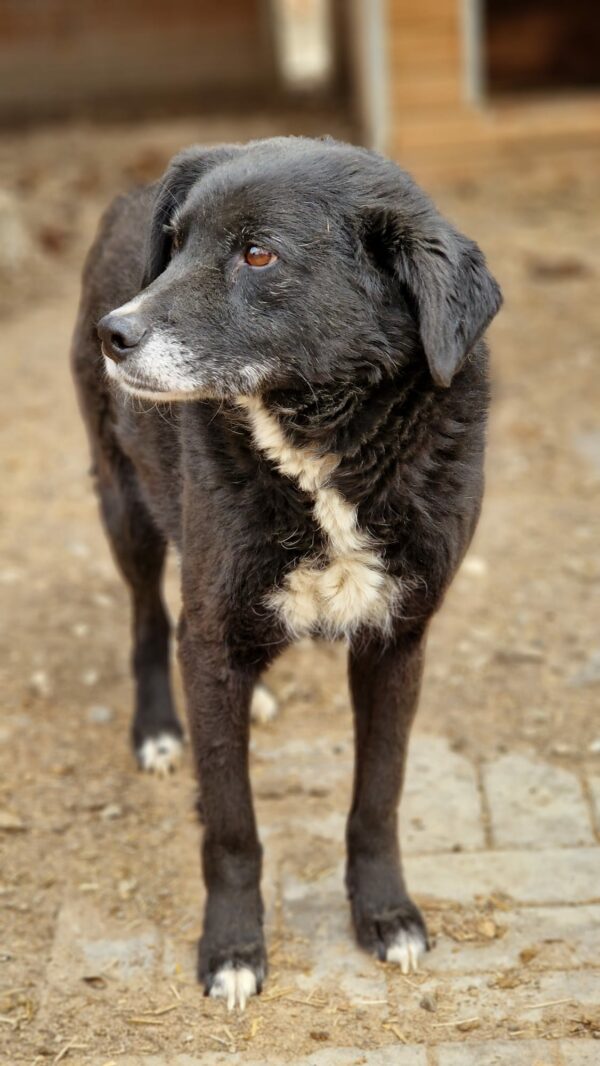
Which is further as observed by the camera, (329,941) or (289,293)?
(329,941)

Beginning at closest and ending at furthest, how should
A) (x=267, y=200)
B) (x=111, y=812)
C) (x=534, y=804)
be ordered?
(x=267, y=200) < (x=534, y=804) < (x=111, y=812)

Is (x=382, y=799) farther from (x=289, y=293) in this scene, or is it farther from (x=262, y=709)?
(x=289, y=293)

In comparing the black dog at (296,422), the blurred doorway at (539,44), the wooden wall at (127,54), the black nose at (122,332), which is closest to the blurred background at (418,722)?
the black dog at (296,422)

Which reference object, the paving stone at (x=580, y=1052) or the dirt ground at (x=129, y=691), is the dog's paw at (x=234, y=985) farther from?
the paving stone at (x=580, y=1052)

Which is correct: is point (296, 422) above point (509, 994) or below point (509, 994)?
above

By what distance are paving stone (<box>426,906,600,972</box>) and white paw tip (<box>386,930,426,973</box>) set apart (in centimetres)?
4

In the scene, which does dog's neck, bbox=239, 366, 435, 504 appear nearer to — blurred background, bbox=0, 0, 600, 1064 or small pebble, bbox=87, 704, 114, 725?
blurred background, bbox=0, 0, 600, 1064

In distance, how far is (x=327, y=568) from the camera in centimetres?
301

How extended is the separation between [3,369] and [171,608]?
2.76m

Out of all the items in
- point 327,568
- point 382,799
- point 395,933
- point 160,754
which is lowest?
point 160,754

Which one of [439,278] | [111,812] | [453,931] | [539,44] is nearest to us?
[439,278]

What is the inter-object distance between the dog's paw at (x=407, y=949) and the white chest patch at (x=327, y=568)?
0.80 metres

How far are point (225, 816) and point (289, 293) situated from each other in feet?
4.14

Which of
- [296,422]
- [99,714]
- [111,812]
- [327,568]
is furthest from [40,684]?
[296,422]
